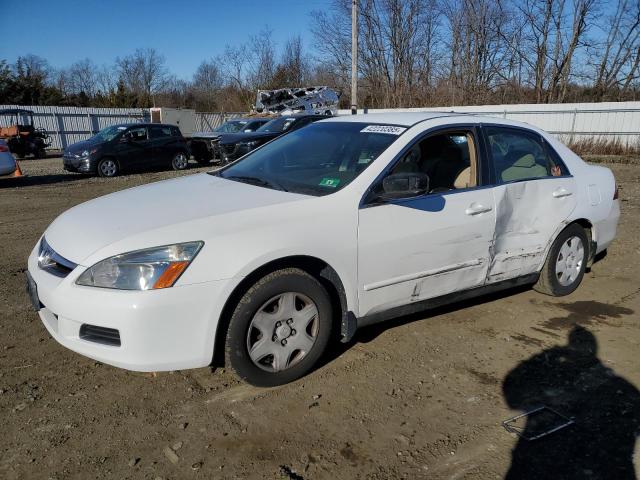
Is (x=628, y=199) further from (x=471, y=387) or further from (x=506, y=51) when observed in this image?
(x=506, y=51)

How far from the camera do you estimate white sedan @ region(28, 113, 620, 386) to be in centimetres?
263

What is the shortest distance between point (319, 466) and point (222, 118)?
34915mm

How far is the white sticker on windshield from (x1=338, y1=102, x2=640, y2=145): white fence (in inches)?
680

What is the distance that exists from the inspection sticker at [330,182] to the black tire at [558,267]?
218 cm

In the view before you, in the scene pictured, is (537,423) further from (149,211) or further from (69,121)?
(69,121)

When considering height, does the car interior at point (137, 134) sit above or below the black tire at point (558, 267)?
above

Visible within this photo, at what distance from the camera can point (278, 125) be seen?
15898mm

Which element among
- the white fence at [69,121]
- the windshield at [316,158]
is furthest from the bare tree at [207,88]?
the windshield at [316,158]

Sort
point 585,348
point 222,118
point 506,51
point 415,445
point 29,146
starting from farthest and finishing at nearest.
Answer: point 222,118 → point 506,51 → point 29,146 → point 585,348 → point 415,445

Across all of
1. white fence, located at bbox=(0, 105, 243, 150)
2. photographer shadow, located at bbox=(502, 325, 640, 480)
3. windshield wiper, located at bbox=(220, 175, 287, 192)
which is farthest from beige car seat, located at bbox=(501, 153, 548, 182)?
white fence, located at bbox=(0, 105, 243, 150)

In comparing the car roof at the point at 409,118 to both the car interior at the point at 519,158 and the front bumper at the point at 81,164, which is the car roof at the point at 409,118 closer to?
the car interior at the point at 519,158

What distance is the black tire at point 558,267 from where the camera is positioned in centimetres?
438

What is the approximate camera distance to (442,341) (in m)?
3.70

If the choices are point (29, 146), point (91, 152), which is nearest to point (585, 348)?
point (91, 152)
